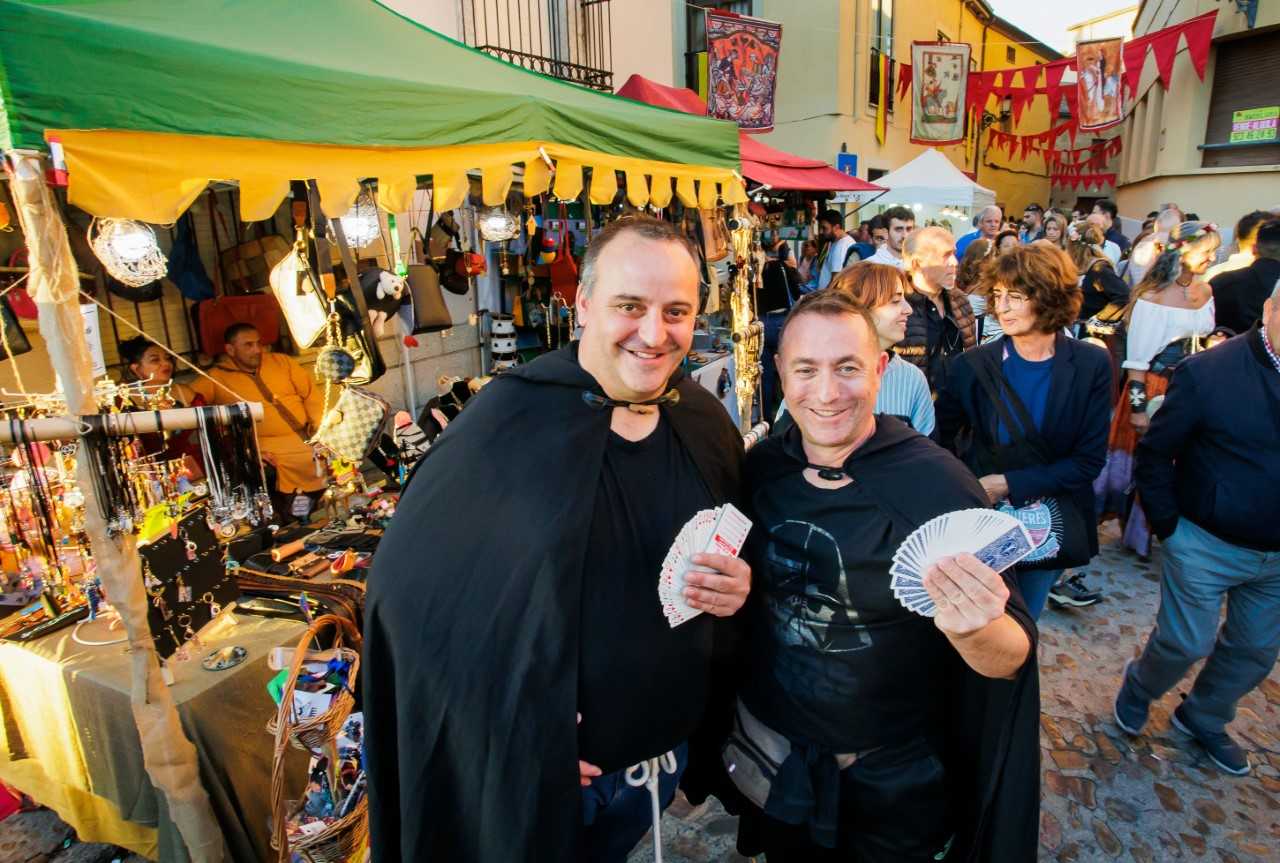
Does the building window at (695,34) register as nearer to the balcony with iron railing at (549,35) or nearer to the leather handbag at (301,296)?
the balcony with iron railing at (549,35)

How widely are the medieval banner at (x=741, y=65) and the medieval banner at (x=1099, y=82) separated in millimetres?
7135

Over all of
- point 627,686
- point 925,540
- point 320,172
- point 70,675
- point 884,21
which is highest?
point 884,21

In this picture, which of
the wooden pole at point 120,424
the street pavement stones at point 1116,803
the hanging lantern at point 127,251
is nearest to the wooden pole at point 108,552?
the wooden pole at point 120,424

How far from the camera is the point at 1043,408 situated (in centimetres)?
290

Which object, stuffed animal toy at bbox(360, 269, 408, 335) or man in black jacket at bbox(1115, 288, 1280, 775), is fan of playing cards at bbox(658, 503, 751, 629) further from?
stuffed animal toy at bbox(360, 269, 408, 335)

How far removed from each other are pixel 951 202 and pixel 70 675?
1318cm

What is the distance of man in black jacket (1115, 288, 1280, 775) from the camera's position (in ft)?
8.61

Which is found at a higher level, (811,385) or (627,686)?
(811,385)

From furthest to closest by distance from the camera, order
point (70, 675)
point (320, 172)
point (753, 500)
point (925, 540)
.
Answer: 1. point (320, 172)
2. point (70, 675)
3. point (753, 500)
4. point (925, 540)

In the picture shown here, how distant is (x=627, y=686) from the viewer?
1714mm

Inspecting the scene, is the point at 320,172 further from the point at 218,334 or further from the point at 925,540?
the point at 925,540

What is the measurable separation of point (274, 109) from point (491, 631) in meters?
2.25

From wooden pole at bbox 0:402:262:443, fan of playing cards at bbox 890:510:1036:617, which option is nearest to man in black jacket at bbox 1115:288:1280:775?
fan of playing cards at bbox 890:510:1036:617

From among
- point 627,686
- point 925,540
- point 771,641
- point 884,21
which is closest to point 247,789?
point 627,686
